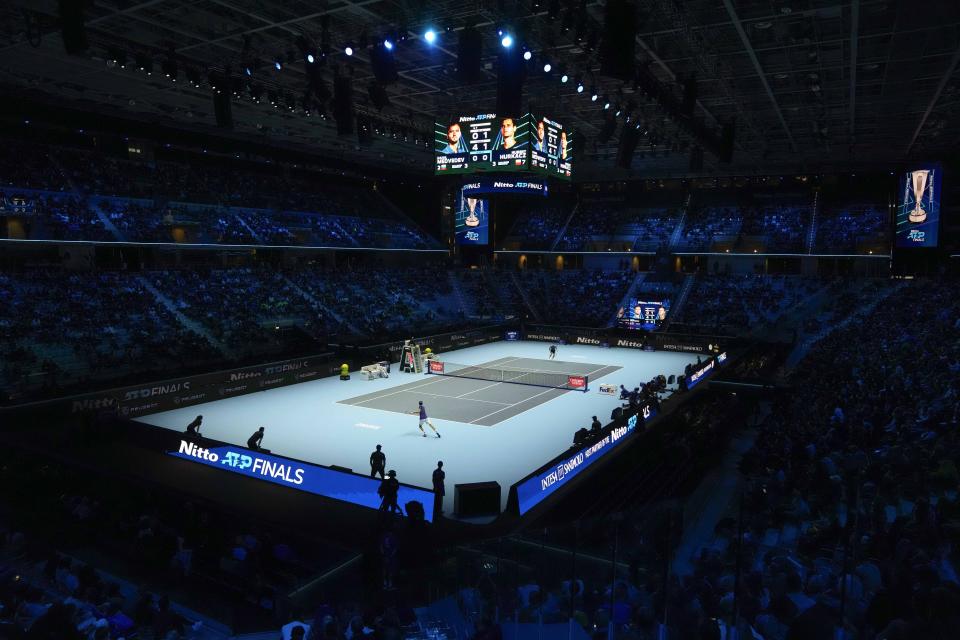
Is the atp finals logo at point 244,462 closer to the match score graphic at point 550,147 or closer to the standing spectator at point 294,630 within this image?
the standing spectator at point 294,630

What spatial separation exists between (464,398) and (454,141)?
10.4 m

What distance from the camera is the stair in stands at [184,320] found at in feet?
94.0

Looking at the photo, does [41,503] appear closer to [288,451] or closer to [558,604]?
[288,451]

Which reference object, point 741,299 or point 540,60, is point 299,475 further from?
point 741,299

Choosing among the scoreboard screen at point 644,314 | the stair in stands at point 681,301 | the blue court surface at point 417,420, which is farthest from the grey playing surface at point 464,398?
the stair in stands at point 681,301

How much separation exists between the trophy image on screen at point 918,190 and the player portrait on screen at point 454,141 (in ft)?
97.3

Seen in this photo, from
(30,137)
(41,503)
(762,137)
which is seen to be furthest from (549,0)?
(30,137)

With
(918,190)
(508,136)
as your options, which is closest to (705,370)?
(508,136)

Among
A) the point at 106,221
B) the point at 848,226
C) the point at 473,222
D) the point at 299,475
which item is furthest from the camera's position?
the point at 848,226

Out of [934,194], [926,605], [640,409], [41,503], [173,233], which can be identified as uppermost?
[934,194]

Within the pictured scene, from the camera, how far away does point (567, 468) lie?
14797mm

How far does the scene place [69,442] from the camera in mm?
16500

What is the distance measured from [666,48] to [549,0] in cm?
757

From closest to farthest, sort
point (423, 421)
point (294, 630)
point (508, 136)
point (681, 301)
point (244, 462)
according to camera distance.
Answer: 1. point (294, 630)
2. point (244, 462)
3. point (508, 136)
4. point (423, 421)
5. point (681, 301)
